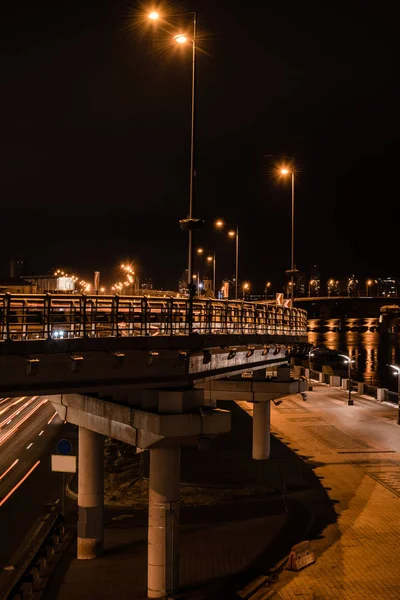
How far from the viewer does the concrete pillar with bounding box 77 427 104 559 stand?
69.3 feet

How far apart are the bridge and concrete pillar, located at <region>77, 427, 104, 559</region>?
0.03m

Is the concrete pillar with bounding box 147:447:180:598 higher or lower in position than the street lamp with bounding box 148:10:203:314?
lower

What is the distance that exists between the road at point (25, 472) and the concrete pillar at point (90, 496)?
240 centimetres

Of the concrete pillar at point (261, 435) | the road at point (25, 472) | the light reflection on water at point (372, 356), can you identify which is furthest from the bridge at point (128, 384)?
the light reflection on water at point (372, 356)

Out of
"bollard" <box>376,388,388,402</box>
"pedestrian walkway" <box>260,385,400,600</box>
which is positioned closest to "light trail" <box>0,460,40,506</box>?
"pedestrian walkway" <box>260,385,400,600</box>

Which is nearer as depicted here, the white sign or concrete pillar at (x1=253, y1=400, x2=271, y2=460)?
the white sign

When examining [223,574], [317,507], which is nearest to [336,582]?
[223,574]

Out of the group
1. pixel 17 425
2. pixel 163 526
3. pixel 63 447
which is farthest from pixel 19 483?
pixel 17 425

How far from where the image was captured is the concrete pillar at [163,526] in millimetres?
17875

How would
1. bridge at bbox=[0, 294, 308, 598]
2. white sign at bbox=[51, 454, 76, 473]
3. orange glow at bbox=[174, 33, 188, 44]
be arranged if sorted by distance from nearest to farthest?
bridge at bbox=[0, 294, 308, 598], orange glow at bbox=[174, 33, 188, 44], white sign at bbox=[51, 454, 76, 473]

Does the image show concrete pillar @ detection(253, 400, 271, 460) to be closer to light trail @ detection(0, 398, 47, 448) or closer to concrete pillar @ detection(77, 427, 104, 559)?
concrete pillar @ detection(77, 427, 104, 559)

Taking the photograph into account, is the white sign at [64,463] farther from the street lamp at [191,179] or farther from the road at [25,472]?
the street lamp at [191,179]

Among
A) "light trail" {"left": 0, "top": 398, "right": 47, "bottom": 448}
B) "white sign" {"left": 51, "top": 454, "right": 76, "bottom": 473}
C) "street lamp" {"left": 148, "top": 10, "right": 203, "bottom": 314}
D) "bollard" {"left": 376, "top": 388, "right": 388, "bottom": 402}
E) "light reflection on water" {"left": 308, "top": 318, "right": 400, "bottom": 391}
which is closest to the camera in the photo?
"street lamp" {"left": 148, "top": 10, "right": 203, "bottom": 314}

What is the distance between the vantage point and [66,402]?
2192 centimetres
